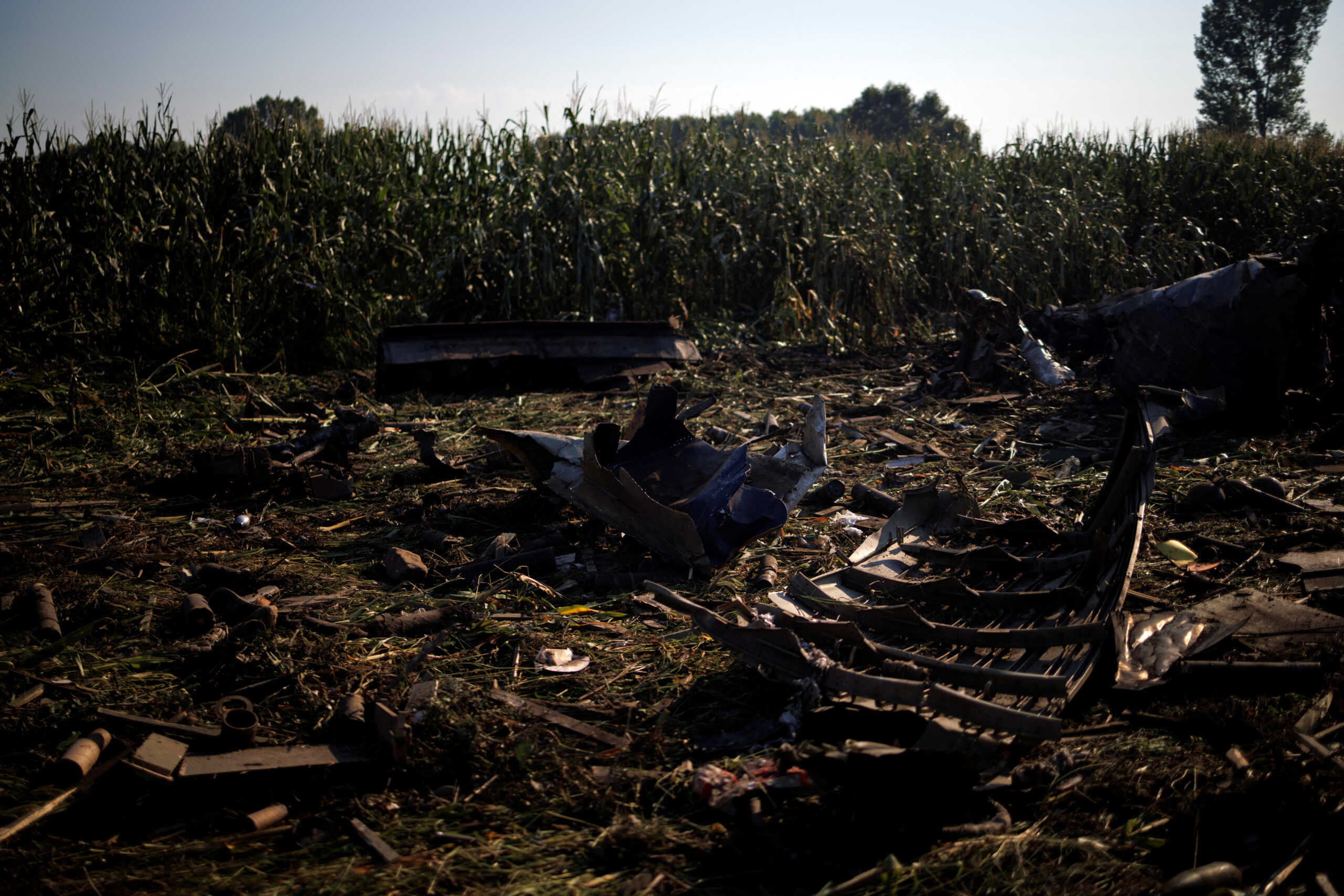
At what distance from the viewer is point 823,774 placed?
202 centimetres

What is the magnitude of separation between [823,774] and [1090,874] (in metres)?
0.64

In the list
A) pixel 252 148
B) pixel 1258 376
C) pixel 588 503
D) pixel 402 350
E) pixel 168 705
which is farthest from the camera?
pixel 252 148

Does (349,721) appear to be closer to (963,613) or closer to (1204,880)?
(963,613)

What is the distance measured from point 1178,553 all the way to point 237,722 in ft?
13.2

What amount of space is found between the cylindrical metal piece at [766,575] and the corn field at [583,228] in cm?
579

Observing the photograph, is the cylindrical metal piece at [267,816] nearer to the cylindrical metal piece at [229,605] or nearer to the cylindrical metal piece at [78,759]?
the cylindrical metal piece at [78,759]

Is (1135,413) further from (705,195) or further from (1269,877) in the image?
(705,195)

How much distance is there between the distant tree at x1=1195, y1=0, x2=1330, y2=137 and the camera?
35719 mm

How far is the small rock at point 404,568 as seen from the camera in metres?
3.61

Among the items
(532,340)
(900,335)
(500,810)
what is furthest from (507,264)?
(500,810)

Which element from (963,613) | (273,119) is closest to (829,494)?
(963,613)

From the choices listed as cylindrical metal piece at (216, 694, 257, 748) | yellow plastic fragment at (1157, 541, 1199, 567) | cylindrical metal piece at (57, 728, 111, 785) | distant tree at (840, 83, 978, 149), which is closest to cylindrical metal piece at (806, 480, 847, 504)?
yellow plastic fragment at (1157, 541, 1199, 567)

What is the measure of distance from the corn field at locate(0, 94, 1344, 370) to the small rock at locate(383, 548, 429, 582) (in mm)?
4791

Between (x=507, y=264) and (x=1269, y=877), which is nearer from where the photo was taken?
(x=1269, y=877)
